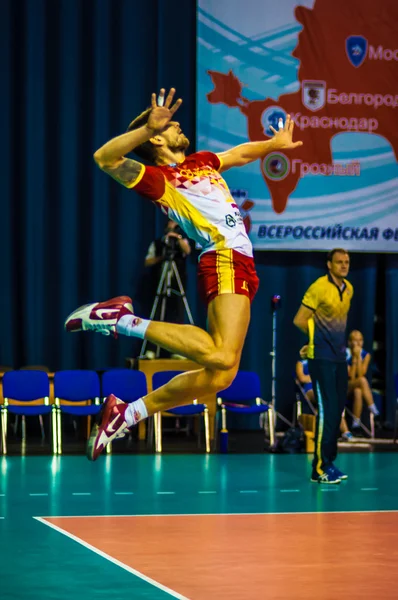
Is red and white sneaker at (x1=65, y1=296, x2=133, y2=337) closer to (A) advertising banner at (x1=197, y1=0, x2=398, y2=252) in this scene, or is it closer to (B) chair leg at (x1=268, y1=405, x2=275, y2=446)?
(B) chair leg at (x1=268, y1=405, x2=275, y2=446)

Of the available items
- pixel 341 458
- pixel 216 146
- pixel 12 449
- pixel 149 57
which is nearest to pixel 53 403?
pixel 12 449

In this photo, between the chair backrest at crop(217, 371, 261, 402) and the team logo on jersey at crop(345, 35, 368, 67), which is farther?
the team logo on jersey at crop(345, 35, 368, 67)

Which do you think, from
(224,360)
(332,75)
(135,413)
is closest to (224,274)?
(224,360)

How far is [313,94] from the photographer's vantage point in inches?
528

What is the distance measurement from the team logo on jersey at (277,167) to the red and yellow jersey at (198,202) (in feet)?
23.2

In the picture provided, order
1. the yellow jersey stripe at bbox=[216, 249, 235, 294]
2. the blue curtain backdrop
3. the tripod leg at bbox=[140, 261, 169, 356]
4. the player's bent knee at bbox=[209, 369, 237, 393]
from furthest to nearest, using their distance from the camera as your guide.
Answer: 1. the blue curtain backdrop
2. the tripod leg at bbox=[140, 261, 169, 356]
3. the yellow jersey stripe at bbox=[216, 249, 235, 294]
4. the player's bent knee at bbox=[209, 369, 237, 393]

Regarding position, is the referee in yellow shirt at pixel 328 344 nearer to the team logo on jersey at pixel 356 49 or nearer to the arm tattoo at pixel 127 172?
the arm tattoo at pixel 127 172

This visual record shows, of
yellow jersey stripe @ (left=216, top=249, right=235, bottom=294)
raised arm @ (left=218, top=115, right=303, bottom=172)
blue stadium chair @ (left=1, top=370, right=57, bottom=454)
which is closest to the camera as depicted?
yellow jersey stripe @ (left=216, top=249, right=235, bottom=294)

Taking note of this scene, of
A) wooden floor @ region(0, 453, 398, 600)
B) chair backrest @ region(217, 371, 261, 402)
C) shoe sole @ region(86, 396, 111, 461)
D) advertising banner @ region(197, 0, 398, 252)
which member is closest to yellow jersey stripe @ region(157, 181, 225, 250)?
shoe sole @ region(86, 396, 111, 461)

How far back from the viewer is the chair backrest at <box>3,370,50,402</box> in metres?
10.6

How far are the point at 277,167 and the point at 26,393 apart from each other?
4.67m

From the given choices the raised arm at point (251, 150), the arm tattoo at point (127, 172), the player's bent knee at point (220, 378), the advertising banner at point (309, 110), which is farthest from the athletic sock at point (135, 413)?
the advertising banner at point (309, 110)

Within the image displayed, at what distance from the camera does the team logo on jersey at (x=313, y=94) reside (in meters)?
13.4

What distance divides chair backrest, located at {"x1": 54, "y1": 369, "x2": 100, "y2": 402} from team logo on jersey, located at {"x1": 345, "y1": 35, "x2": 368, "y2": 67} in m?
5.62
